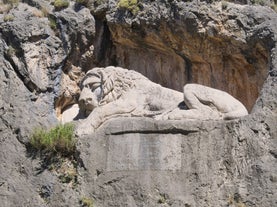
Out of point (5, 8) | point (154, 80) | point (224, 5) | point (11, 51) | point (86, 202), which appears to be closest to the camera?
point (86, 202)

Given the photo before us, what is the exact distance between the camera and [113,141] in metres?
13.5

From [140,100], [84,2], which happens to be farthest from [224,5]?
[84,2]

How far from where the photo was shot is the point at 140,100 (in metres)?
14.2

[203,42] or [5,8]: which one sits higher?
[5,8]

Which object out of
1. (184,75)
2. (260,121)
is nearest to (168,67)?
(184,75)

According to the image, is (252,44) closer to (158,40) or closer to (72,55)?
(158,40)

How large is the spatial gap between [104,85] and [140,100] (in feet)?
2.28

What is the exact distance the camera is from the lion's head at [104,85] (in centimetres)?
1434

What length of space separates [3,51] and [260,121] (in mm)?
4933

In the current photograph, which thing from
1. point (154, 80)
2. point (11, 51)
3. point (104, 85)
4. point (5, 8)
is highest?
point (5, 8)

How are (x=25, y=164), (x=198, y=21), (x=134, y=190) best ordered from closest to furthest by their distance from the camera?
(x=134, y=190)
(x=25, y=164)
(x=198, y=21)

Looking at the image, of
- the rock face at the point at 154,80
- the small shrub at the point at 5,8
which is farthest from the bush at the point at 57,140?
the small shrub at the point at 5,8

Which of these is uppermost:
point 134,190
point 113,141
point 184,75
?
point 184,75

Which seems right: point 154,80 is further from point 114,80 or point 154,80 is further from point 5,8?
point 5,8
